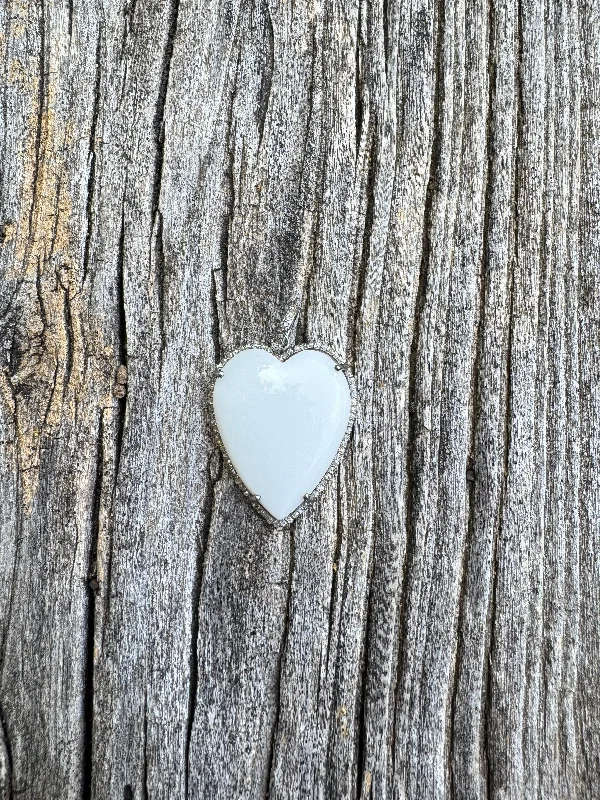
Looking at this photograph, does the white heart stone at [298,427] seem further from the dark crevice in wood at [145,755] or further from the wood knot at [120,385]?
the dark crevice in wood at [145,755]

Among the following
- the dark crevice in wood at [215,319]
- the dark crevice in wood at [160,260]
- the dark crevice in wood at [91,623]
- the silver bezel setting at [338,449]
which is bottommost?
the dark crevice in wood at [91,623]

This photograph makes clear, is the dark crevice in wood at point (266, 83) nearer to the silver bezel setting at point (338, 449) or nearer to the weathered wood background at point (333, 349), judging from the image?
the weathered wood background at point (333, 349)

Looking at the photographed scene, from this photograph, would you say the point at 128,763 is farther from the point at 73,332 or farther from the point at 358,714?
the point at 73,332

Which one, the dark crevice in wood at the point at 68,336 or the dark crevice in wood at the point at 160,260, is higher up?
the dark crevice in wood at the point at 160,260

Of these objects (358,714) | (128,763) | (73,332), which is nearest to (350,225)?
(73,332)

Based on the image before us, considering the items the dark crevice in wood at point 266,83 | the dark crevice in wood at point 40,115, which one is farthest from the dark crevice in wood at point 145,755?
the dark crevice in wood at point 266,83

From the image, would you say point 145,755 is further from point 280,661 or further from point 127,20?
point 127,20
